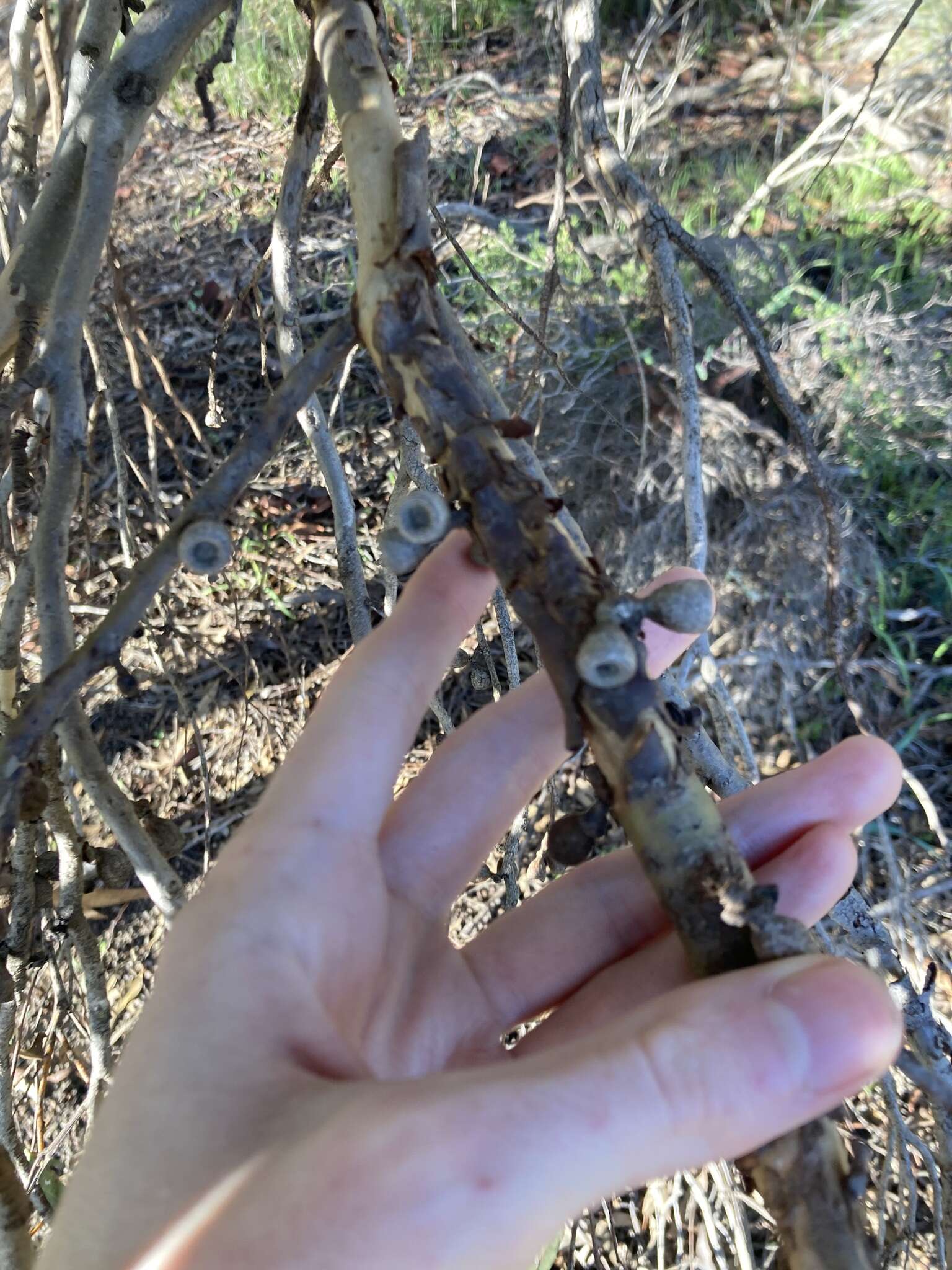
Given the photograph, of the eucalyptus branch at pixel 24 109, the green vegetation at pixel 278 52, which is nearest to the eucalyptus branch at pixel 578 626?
the eucalyptus branch at pixel 24 109

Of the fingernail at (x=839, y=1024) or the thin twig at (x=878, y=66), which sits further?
the thin twig at (x=878, y=66)

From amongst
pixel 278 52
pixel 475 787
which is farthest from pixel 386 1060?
pixel 278 52

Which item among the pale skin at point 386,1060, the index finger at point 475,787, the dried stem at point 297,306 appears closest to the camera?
the pale skin at point 386,1060

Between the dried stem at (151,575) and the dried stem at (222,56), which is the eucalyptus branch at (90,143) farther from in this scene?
the dried stem at (151,575)

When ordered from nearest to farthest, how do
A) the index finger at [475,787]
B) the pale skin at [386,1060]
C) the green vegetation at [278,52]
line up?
1. the pale skin at [386,1060]
2. the index finger at [475,787]
3. the green vegetation at [278,52]

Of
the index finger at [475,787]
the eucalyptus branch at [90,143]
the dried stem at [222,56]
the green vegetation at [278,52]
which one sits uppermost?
the green vegetation at [278,52]

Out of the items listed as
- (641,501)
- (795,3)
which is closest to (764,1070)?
(641,501)

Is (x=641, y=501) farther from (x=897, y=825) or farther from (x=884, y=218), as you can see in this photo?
(x=884, y=218)
